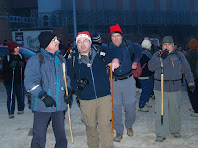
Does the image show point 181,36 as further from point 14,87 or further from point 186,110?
point 14,87

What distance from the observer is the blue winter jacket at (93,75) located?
15.1ft

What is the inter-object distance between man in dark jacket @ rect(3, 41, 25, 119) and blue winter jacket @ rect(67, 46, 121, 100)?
3277 mm

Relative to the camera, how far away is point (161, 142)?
215 inches

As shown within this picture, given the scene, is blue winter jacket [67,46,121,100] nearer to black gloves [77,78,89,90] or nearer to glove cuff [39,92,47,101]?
black gloves [77,78,89,90]

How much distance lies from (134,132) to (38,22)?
2113 centimetres

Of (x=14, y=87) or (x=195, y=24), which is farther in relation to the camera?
(x=195, y=24)

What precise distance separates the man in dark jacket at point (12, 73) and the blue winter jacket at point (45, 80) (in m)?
3.54

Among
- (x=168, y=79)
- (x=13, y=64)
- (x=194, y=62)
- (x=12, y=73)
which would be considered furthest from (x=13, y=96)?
(x=194, y=62)

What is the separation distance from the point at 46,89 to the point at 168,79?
240 cm

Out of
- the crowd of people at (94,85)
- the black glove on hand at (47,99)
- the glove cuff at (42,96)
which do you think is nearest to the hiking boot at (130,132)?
the crowd of people at (94,85)

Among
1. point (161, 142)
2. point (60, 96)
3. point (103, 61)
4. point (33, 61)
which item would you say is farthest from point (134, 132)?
point (33, 61)

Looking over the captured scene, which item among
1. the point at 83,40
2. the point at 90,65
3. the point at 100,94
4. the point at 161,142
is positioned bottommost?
the point at 161,142

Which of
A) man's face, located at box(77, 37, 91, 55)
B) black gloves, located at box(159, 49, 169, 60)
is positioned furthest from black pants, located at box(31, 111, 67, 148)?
black gloves, located at box(159, 49, 169, 60)

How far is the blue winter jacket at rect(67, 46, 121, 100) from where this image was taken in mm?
4605
